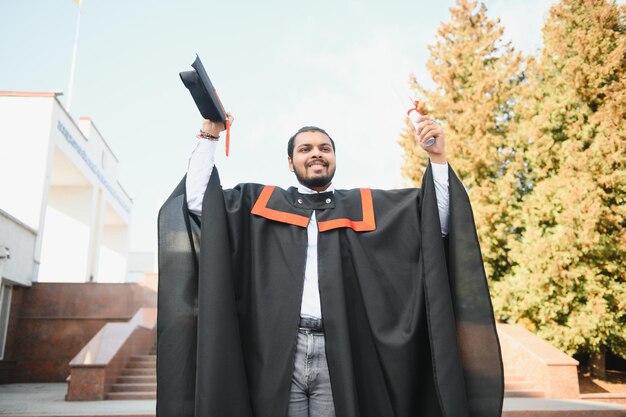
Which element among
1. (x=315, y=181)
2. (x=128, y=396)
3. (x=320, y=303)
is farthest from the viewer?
(x=128, y=396)

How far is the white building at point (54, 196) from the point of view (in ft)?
55.1

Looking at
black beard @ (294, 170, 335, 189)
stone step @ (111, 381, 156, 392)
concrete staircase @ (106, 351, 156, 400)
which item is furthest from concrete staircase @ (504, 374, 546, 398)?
black beard @ (294, 170, 335, 189)

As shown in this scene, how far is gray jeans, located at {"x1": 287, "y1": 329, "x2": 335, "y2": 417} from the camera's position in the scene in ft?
8.95

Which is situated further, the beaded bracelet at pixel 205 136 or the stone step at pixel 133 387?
the stone step at pixel 133 387

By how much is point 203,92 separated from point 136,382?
9.44 metres

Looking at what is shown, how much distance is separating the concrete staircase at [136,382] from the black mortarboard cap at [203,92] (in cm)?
780

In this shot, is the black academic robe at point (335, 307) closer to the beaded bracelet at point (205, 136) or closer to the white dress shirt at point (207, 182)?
the white dress shirt at point (207, 182)

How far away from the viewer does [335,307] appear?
282 cm

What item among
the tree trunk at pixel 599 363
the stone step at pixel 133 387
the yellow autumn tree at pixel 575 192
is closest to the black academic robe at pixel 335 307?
the stone step at pixel 133 387

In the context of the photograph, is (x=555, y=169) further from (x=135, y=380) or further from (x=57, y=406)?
(x=57, y=406)

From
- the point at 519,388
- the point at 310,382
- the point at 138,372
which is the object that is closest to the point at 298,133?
the point at 310,382

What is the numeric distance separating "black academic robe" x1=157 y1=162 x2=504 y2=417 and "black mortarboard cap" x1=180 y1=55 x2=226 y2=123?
461mm

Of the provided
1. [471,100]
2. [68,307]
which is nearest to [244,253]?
[471,100]

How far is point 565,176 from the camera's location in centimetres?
1258
